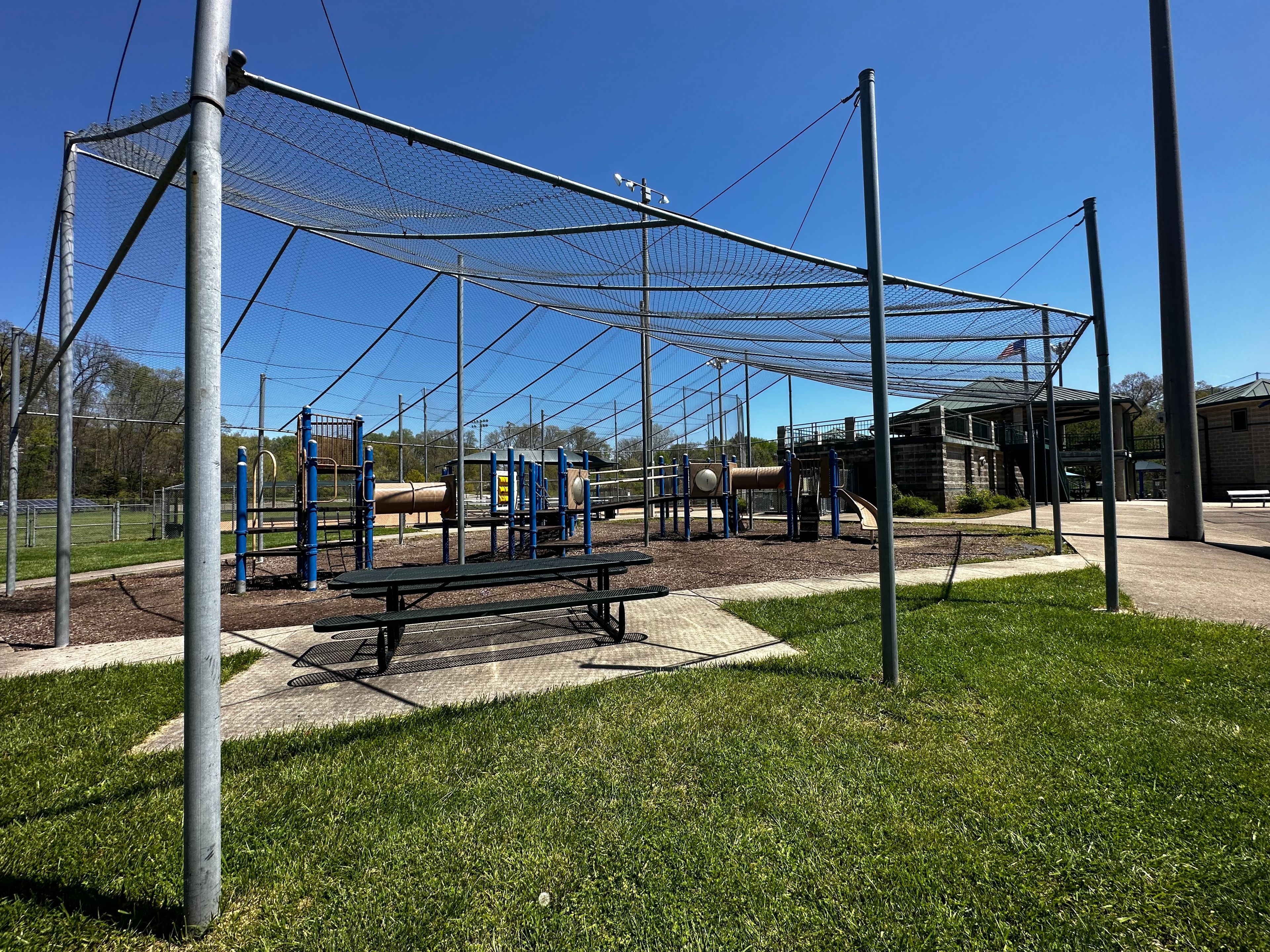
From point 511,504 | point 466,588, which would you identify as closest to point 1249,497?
point 511,504

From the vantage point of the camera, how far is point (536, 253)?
5.83 metres

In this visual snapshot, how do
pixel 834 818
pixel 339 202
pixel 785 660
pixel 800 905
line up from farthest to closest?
Result: pixel 339 202 → pixel 785 660 → pixel 834 818 → pixel 800 905

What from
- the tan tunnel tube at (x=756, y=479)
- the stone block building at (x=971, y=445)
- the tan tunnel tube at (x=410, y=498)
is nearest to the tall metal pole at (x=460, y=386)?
the tan tunnel tube at (x=410, y=498)

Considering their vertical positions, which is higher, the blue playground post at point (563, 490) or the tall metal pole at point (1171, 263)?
the tall metal pole at point (1171, 263)

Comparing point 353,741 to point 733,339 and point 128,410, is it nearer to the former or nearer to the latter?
point 733,339

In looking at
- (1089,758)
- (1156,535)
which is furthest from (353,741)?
(1156,535)

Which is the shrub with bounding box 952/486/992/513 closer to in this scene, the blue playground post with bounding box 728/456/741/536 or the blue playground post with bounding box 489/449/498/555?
the blue playground post with bounding box 728/456/741/536

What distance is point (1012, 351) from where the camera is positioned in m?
10.2

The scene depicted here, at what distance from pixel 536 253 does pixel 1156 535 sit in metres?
13.3

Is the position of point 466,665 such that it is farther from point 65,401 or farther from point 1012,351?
point 1012,351

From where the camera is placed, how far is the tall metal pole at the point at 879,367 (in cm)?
327

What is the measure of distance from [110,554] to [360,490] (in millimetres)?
9414

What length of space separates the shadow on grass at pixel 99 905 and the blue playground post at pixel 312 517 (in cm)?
623

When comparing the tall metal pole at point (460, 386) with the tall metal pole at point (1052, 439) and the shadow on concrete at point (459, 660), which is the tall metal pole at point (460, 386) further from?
the tall metal pole at point (1052, 439)
